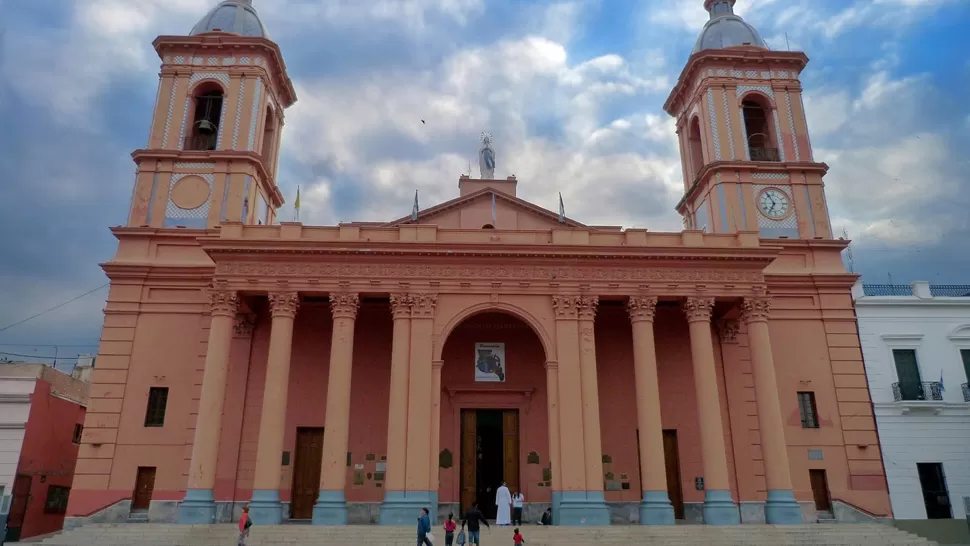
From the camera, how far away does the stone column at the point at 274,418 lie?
20031 millimetres

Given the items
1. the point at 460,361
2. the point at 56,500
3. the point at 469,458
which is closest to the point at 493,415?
the point at 469,458

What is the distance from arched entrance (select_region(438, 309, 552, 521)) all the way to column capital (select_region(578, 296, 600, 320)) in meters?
1.81

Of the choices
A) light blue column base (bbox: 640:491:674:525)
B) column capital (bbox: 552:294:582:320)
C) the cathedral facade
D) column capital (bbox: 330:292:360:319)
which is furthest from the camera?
column capital (bbox: 552:294:582:320)

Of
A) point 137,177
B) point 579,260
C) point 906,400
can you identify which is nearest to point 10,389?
point 137,177

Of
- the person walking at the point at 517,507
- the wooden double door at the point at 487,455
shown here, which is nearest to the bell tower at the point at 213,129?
the wooden double door at the point at 487,455

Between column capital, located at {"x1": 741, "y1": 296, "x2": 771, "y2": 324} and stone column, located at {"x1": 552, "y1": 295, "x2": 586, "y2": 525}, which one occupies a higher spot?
column capital, located at {"x1": 741, "y1": 296, "x2": 771, "y2": 324}

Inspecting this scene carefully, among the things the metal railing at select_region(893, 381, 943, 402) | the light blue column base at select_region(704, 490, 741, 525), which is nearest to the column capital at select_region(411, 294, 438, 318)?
the light blue column base at select_region(704, 490, 741, 525)

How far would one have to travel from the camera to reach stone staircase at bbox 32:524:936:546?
18.2m

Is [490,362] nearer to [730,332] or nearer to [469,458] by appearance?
[469,458]

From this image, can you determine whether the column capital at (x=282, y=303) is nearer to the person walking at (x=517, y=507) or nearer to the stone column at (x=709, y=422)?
the person walking at (x=517, y=507)

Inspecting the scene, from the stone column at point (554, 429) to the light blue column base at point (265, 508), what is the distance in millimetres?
8283

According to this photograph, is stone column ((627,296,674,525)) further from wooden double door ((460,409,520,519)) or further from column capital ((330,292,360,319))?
column capital ((330,292,360,319))

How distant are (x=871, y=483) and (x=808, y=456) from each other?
2173 millimetres

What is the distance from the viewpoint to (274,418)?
824 inches
